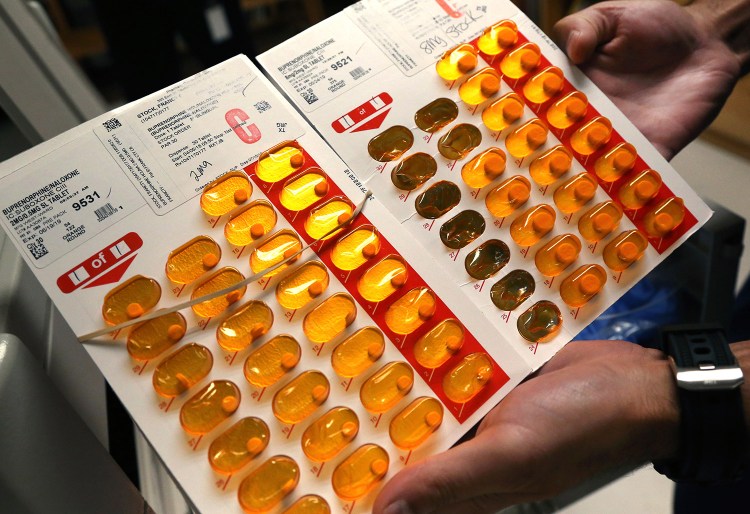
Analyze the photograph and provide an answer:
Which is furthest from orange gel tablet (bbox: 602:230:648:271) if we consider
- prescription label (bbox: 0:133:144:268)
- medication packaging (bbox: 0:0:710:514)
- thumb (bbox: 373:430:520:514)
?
prescription label (bbox: 0:133:144:268)

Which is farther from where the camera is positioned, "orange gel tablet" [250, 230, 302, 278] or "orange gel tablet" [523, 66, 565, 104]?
"orange gel tablet" [523, 66, 565, 104]

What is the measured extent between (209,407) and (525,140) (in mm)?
400

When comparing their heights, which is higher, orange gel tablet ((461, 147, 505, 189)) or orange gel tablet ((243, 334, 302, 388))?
orange gel tablet ((461, 147, 505, 189))

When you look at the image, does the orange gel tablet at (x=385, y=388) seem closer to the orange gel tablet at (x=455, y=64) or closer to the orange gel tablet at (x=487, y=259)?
the orange gel tablet at (x=487, y=259)

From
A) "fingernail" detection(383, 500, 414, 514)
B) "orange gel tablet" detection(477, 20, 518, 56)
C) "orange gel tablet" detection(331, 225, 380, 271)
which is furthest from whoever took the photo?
"orange gel tablet" detection(477, 20, 518, 56)

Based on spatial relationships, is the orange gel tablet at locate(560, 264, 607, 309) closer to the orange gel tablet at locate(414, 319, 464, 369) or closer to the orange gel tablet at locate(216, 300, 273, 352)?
the orange gel tablet at locate(414, 319, 464, 369)

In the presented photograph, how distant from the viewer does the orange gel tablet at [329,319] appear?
20.8 inches

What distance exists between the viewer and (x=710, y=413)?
0.53 m

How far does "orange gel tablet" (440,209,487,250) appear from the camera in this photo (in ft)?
1.91

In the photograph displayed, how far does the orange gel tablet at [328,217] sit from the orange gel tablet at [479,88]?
182mm

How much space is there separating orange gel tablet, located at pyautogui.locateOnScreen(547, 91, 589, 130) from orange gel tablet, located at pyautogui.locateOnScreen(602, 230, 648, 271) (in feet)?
0.43

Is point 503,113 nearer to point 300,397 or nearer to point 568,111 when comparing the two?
point 568,111

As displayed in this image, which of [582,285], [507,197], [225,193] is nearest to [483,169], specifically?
[507,197]

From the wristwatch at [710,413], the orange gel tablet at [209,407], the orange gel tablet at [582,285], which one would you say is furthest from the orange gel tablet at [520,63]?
the orange gel tablet at [209,407]
